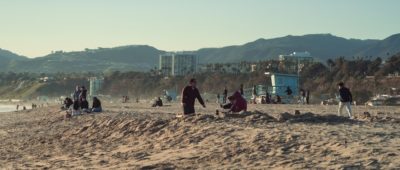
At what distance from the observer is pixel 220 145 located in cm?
1108

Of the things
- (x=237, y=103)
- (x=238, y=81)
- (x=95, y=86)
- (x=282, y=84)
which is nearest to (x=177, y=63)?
(x=95, y=86)

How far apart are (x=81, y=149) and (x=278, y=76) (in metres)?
36.9

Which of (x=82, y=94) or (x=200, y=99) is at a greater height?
(x=82, y=94)

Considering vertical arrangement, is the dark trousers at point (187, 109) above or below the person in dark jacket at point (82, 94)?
below

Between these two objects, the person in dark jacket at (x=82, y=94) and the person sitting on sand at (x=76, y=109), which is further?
the person in dark jacket at (x=82, y=94)

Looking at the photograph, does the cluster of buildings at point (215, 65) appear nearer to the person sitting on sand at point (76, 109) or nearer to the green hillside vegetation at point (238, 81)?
the green hillside vegetation at point (238, 81)

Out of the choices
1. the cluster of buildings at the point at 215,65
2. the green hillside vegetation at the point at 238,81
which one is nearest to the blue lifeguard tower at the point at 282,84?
the green hillside vegetation at the point at 238,81

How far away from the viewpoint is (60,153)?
43.9 ft

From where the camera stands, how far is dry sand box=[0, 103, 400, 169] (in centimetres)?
927

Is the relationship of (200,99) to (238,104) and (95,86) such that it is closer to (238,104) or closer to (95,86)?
(238,104)

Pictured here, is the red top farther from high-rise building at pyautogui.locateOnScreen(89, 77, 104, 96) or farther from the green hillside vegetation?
high-rise building at pyautogui.locateOnScreen(89, 77, 104, 96)

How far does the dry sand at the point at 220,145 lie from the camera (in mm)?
9266

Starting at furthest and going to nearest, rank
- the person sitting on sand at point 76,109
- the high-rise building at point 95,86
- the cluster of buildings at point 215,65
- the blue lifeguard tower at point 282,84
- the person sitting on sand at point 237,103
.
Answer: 1. the high-rise building at point 95,86
2. the cluster of buildings at point 215,65
3. the blue lifeguard tower at point 282,84
4. the person sitting on sand at point 76,109
5. the person sitting on sand at point 237,103

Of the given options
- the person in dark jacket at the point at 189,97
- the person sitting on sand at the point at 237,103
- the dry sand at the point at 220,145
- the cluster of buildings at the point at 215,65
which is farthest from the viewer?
the cluster of buildings at the point at 215,65
